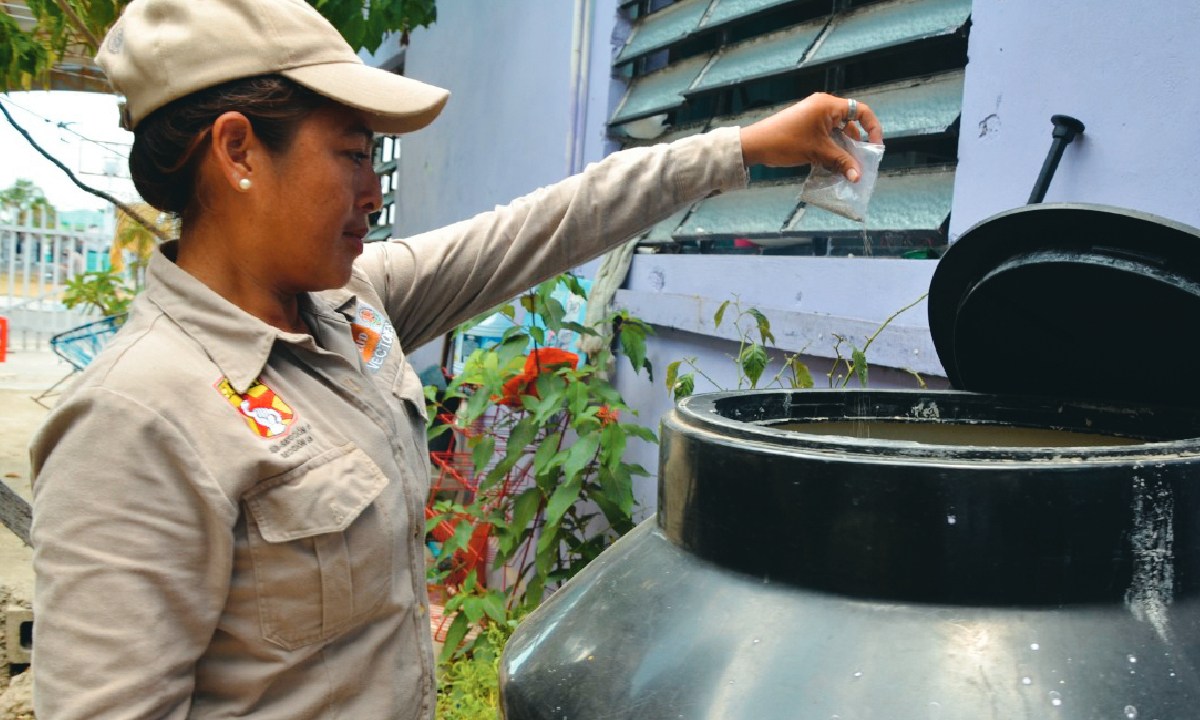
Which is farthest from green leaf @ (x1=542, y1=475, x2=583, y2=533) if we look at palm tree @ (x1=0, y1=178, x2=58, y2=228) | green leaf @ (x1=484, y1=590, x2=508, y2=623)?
palm tree @ (x1=0, y1=178, x2=58, y2=228)

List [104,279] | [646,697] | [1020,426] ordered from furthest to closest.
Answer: [104,279] < [1020,426] < [646,697]

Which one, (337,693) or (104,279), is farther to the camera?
(104,279)

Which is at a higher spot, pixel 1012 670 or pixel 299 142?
pixel 299 142

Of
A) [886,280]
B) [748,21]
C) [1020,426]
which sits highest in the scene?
[748,21]

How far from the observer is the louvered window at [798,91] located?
7.97ft

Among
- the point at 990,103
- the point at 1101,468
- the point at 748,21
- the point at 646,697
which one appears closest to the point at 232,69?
the point at 646,697

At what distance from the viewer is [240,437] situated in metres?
1.23

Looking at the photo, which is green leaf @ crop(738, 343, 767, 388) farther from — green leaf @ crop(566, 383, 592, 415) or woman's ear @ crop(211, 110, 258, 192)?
woman's ear @ crop(211, 110, 258, 192)

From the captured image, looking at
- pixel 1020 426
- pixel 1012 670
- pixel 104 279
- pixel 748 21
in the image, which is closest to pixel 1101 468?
pixel 1012 670

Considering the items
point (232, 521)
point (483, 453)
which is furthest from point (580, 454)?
point (232, 521)

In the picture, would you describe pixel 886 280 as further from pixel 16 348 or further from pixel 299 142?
pixel 16 348

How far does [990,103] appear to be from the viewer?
2.20 metres

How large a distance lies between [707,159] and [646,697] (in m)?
0.97

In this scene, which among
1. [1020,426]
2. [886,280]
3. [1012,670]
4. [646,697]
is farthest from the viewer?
[886,280]
